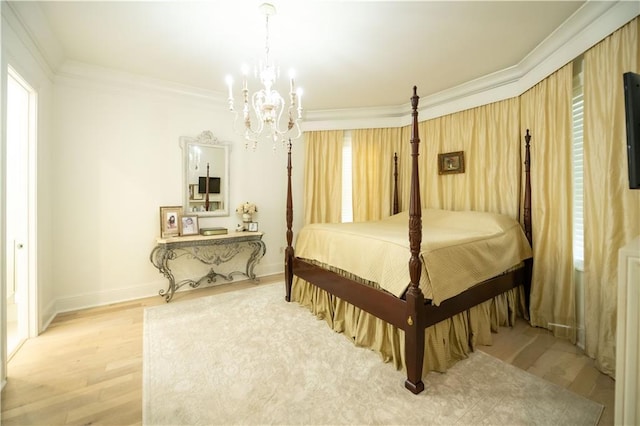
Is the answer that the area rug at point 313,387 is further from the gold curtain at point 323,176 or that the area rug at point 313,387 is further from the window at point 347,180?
the window at point 347,180

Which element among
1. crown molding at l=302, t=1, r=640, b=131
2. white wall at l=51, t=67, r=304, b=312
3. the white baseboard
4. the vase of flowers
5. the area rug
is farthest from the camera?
the vase of flowers

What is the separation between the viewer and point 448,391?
1.64 metres

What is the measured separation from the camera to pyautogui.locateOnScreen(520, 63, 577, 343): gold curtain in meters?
2.32

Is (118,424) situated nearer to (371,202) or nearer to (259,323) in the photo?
(259,323)

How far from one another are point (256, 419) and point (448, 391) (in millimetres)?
1176

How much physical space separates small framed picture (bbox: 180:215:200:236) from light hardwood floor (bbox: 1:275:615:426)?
1113 mm

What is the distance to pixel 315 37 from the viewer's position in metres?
2.35

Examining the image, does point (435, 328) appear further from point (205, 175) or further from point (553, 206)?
point (205, 175)

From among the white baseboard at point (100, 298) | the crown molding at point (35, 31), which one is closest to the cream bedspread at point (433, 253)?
the white baseboard at point (100, 298)

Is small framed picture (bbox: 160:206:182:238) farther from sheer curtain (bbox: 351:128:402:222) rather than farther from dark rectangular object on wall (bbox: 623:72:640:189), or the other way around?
dark rectangular object on wall (bbox: 623:72:640:189)

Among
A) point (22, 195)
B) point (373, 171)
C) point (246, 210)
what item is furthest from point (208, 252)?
point (373, 171)

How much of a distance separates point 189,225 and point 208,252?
452 mm

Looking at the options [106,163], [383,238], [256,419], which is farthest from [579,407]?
[106,163]

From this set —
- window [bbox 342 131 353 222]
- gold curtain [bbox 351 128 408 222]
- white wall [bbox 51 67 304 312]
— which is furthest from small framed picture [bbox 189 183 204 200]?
gold curtain [bbox 351 128 408 222]
